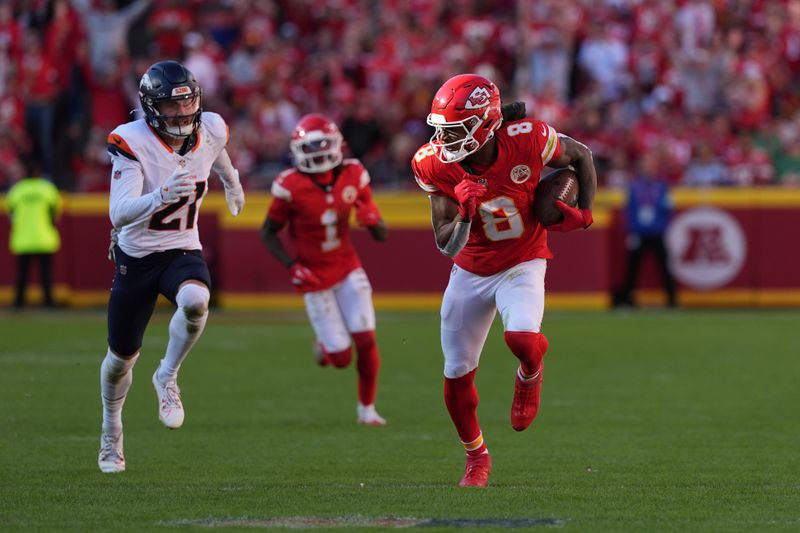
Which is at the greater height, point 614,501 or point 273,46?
point 273,46

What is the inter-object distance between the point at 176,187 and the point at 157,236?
21.3 inches

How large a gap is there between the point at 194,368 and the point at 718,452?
16.5 ft

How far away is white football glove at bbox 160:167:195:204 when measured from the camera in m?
5.88

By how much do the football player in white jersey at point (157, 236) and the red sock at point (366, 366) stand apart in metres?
1.94

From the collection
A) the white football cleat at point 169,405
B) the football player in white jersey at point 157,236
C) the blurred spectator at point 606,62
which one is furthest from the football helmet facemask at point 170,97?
the blurred spectator at point 606,62

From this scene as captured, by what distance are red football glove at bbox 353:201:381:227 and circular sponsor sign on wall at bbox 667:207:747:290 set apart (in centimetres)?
708

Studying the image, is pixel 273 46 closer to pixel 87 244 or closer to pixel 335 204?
pixel 87 244

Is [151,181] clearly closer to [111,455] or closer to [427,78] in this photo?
[111,455]

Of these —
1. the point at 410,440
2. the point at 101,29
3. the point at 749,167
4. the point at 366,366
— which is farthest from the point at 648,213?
the point at 410,440

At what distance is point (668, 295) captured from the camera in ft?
48.6

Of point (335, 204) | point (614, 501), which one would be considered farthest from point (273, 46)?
point (614, 501)

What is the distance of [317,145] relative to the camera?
8.67m

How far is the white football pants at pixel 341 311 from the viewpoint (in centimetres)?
843

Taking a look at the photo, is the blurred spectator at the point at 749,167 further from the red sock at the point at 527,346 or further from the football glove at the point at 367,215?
the red sock at the point at 527,346
